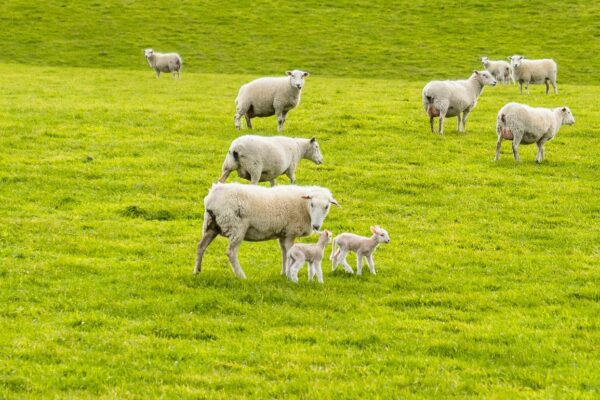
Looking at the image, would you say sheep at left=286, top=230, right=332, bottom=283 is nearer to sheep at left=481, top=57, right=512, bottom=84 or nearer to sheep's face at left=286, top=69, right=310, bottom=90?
sheep's face at left=286, top=69, right=310, bottom=90

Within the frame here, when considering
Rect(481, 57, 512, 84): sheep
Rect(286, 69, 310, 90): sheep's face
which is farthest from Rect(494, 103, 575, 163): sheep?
Rect(481, 57, 512, 84): sheep

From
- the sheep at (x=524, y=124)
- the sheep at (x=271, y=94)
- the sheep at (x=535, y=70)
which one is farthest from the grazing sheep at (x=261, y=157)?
the sheep at (x=535, y=70)

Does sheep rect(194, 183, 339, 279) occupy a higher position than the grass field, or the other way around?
sheep rect(194, 183, 339, 279)

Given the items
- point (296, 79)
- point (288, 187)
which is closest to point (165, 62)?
point (296, 79)

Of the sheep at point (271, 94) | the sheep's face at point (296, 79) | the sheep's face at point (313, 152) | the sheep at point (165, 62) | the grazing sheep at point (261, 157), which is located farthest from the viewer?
the sheep at point (165, 62)

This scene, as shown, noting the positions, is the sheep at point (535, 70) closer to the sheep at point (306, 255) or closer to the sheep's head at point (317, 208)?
the sheep's head at point (317, 208)

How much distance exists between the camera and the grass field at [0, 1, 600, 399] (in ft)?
31.2

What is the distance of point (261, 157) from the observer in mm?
17500

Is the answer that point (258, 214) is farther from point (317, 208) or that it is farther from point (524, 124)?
point (524, 124)

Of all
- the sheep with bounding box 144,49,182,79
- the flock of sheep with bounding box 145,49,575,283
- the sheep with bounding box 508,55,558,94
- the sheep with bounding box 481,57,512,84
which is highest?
the flock of sheep with bounding box 145,49,575,283

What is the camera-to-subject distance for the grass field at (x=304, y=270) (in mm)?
9508

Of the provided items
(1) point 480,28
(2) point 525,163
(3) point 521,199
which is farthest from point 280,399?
(1) point 480,28

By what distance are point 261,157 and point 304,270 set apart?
13.9 ft

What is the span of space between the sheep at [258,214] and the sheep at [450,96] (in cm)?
1268
